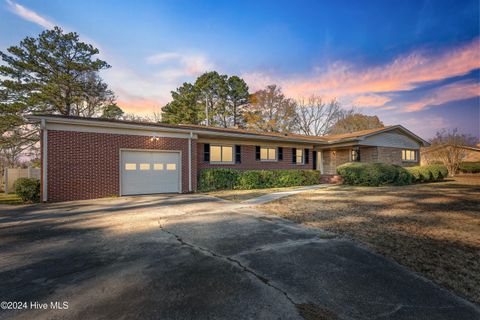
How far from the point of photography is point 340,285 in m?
2.57

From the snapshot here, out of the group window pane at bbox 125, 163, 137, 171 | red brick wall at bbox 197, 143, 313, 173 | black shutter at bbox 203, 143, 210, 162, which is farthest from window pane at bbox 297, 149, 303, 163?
window pane at bbox 125, 163, 137, 171

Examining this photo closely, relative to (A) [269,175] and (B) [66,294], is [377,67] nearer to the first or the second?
(A) [269,175]

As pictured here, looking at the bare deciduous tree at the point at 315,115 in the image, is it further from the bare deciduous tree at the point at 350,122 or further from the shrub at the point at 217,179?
the shrub at the point at 217,179

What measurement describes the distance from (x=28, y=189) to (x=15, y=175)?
29.6 feet

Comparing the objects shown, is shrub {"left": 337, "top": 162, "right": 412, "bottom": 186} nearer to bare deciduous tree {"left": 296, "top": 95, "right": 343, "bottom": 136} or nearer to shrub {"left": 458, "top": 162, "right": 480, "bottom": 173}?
shrub {"left": 458, "top": 162, "right": 480, "bottom": 173}

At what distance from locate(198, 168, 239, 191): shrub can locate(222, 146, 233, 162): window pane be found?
5.93 ft

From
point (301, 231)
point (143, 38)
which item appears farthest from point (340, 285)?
point (143, 38)

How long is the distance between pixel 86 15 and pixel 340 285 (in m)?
15.9

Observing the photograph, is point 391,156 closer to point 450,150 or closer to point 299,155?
point 450,150

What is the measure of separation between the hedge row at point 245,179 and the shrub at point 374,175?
11.0 ft

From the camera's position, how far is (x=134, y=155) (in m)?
10.7

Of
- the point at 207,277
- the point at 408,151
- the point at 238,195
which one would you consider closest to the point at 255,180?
the point at 238,195

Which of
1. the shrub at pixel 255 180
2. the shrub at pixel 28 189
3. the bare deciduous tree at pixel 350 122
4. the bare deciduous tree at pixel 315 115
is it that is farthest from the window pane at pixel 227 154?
the bare deciduous tree at pixel 350 122

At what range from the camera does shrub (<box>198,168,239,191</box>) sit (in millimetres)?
12391
